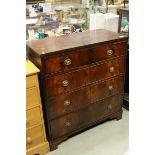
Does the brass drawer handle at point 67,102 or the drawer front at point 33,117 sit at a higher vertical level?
the brass drawer handle at point 67,102

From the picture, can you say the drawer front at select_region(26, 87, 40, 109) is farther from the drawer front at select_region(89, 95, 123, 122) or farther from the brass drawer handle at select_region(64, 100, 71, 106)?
the drawer front at select_region(89, 95, 123, 122)

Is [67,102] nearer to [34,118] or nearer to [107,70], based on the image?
[34,118]

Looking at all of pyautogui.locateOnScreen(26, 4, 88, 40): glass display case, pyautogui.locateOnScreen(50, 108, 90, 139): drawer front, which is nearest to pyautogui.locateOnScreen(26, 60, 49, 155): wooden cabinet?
pyautogui.locateOnScreen(50, 108, 90, 139): drawer front

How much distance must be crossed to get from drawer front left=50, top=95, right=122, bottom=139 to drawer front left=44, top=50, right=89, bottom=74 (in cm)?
48

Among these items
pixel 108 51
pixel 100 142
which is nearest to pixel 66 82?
pixel 108 51

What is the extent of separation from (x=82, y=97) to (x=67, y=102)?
0.55 feet

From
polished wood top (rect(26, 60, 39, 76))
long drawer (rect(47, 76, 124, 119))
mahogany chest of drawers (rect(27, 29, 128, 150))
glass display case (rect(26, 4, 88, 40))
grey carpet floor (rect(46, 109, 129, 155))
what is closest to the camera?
polished wood top (rect(26, 60, 39, 76))

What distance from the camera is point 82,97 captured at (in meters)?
2.07

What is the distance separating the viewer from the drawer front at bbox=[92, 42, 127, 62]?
6.60ft

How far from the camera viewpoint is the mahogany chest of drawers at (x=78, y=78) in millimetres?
1822

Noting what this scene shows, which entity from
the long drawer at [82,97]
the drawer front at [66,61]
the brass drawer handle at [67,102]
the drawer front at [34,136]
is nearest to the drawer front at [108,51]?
the drawer front at [66,61]

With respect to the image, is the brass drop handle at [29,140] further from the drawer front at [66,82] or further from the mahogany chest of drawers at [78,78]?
the drawer front at [66,82]
